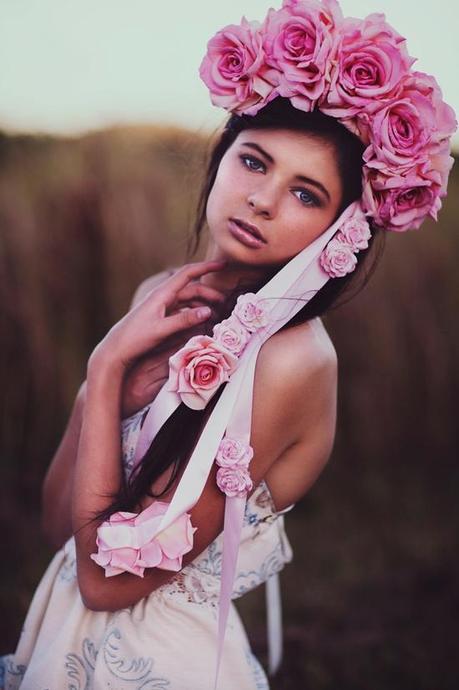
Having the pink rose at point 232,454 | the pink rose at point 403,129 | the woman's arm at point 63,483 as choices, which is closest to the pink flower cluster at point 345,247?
the pink rose at point 403,129

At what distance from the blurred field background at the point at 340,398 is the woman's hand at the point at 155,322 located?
5.31ft

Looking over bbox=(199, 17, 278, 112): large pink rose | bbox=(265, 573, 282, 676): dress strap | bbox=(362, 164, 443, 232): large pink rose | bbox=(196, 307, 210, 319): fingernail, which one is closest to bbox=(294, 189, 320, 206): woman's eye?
bbox=(362, 164, 443, 232): large pink rose

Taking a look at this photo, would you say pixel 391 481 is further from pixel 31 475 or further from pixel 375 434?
pixel 31 475

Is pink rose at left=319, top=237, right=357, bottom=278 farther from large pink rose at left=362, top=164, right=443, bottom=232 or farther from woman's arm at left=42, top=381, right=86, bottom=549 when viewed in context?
woman's arm at left=42, top=381, right=86, bottom=549

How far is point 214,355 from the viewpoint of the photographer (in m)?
1.58

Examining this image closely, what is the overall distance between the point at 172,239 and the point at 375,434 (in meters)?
1.60

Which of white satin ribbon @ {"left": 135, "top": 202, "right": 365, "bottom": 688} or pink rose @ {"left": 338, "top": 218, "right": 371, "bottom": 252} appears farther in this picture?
pink rose @ {"left": 338, "top": 218, "right": 371, "bottom": 252}

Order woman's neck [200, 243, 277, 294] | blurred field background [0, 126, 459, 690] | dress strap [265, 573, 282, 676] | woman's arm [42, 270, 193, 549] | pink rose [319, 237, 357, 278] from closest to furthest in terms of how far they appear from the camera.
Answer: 1. pink rose [319, 237, 357, 278]
2. woman's neck [200, 243, 277, 294]
3. woman's arm [42, 270, 193, 549]
4. dress strap [265, 573, 282, 676]
5. blurred field background [0, 126, 459, 690]

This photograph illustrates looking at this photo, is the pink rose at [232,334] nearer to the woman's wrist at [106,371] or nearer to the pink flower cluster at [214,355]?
the pink flower cluster at [214,355]

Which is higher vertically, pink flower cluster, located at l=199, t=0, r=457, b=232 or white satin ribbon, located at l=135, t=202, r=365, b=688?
pink flower cluster, located at l=199, t=0, r=457, b=232

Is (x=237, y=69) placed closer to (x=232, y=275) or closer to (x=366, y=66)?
(x=366, y=66)

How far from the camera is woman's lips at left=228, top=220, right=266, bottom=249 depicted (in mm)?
1685

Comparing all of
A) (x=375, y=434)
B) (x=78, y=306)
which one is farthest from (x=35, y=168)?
(x=375, y=434)

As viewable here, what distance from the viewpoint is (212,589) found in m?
1.80
